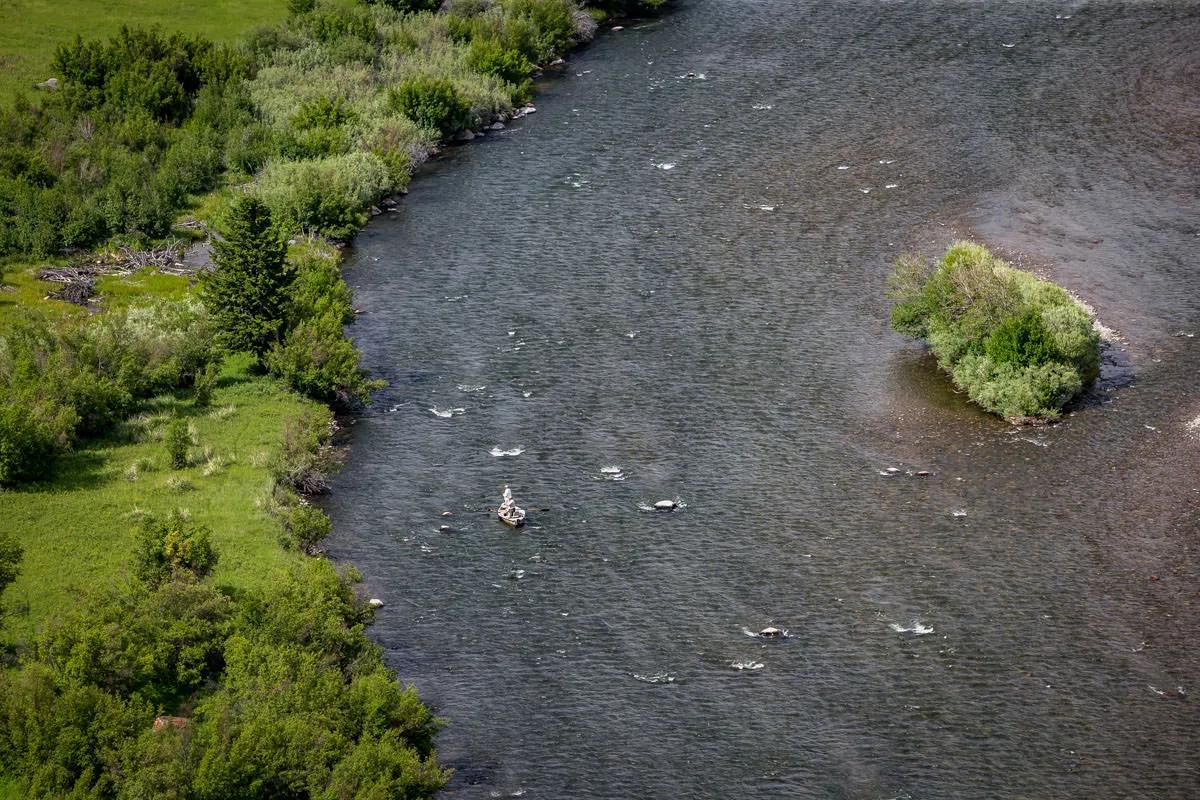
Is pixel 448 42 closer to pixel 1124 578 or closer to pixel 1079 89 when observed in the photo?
pixel 1079 89

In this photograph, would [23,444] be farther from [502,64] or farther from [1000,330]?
[502,64]

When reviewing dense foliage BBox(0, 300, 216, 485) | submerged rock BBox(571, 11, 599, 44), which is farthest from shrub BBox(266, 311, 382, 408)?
submerged rock BBox(571, 11, 599, 44)

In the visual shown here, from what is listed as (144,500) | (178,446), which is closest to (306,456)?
(178,446)

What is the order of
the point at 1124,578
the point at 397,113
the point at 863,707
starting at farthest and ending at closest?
the point at 397,113
the point at 1124,578
the point at 863,707

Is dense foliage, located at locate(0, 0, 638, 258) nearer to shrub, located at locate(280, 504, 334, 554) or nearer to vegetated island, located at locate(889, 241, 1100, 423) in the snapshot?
shrub, located at locate(280, 504, 334, 554)

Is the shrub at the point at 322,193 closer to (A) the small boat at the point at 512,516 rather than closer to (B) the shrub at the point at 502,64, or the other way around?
(B) the shrub at the point at 502,64

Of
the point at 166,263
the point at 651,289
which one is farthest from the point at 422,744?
the point at 166,263

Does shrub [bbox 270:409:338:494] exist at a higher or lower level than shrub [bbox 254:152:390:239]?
lower
